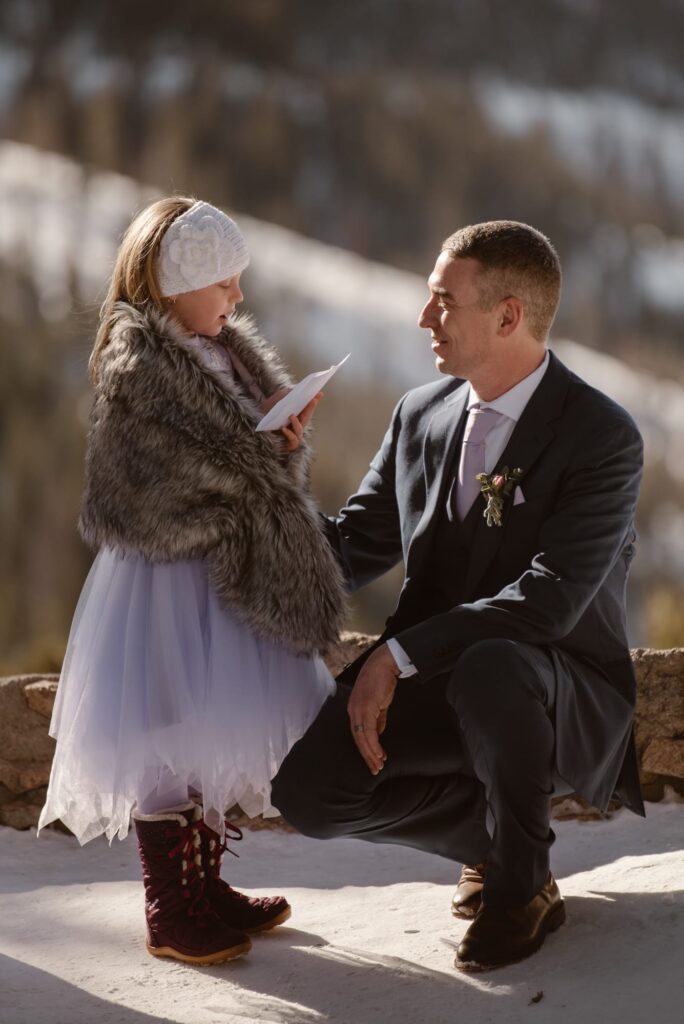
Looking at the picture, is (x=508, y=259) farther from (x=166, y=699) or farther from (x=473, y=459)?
(x=166, y=699)

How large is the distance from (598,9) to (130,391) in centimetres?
407

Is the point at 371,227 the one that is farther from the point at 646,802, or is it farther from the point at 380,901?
the point at 380,901

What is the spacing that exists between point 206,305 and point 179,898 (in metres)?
0.94

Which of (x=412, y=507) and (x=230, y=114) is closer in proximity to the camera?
(x=412, y=507)

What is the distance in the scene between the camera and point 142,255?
6.91ft

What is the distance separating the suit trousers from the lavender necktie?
0.98ft

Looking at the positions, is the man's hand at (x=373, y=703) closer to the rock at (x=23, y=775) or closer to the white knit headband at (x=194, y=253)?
the white knit headband at (x=194, y=253)

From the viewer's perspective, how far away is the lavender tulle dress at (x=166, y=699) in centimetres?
200

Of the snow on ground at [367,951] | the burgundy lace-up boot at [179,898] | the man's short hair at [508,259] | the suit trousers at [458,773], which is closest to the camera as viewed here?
the snow on ground at [367,951]

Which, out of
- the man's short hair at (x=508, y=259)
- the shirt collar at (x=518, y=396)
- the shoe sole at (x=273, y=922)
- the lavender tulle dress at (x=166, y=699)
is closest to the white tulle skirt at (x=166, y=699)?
the lavender tulle dress at (x=166, y=699)

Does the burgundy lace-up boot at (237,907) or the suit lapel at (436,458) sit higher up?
the suit lapel at (436,458)

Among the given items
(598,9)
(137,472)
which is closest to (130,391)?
(137,472)

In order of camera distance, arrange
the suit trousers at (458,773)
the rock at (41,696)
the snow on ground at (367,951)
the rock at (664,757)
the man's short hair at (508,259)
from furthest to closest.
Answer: the rock at (41,696)
the rock at (664,757)
the man's short hair at (508,259)
the suit trousers at (458,773)
the snow on ground at (367,951)

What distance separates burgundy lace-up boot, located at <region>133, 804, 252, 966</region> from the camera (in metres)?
2.04
